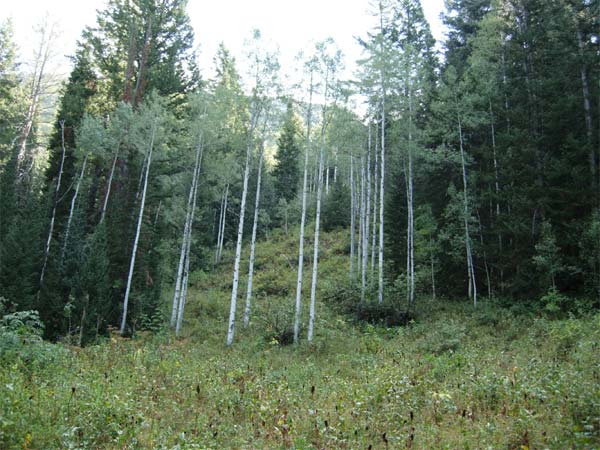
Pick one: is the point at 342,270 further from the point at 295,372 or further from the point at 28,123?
the point at 28,123

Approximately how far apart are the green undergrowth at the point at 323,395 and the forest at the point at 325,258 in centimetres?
6

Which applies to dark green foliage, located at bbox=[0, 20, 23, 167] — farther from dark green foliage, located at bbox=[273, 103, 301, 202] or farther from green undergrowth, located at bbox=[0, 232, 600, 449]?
dark green foliage, located at bbox=[273, 103, 301, 202]

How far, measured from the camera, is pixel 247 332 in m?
17.2

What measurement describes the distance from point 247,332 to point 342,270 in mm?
11309

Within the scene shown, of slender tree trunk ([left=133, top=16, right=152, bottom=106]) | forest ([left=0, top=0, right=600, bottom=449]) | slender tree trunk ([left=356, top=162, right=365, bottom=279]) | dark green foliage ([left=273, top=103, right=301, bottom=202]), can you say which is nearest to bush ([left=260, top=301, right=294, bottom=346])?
forest ([left=0, top=0, right=600, bottom=449])

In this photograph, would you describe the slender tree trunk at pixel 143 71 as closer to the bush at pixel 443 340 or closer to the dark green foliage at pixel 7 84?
the dark green foliage at pixel 7 84

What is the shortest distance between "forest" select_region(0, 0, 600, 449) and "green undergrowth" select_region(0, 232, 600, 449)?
0.19 ft

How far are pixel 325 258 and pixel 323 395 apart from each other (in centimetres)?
2292

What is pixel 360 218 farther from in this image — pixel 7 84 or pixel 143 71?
pixel 7 84

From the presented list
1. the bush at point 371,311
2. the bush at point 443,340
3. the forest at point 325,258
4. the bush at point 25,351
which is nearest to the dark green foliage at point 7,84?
the forest at point 325,258

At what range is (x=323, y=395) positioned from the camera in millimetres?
8016

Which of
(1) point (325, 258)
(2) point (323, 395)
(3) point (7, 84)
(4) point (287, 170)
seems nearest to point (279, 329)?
(2) point (323, 395)

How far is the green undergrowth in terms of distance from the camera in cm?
550

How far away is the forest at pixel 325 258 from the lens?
254 inches
